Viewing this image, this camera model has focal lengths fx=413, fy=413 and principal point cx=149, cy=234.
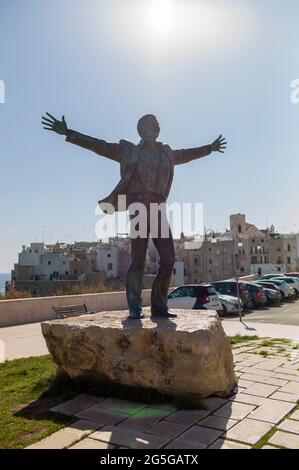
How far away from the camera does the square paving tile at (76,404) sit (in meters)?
4.23

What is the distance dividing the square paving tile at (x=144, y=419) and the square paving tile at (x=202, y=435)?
0.38 meters

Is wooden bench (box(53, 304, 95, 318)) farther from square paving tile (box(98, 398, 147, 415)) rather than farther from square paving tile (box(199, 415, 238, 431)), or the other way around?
square paving tile (box(199, 415, 238, 431))

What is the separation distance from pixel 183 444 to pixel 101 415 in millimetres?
1029

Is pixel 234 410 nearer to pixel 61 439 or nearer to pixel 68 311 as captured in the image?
pixel 61 439

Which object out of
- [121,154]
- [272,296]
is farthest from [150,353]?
[272,296]

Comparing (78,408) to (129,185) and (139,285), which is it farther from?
(129,185)

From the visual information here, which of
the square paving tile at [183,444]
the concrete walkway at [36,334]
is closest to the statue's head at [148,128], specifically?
the square paving tile at [183,444]

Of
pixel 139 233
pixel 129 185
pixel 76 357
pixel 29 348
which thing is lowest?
pixel 29 348

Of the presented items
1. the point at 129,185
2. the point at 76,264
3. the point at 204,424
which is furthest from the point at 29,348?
the point at 76,264

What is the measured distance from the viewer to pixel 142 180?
5648 mm

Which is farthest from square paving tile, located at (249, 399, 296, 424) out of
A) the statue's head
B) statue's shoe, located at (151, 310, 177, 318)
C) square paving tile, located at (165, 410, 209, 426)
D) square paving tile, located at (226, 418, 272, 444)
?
the statue's head

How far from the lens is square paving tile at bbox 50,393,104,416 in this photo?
4.23 meters

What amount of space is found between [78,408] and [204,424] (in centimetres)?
134

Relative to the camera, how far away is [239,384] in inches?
198
